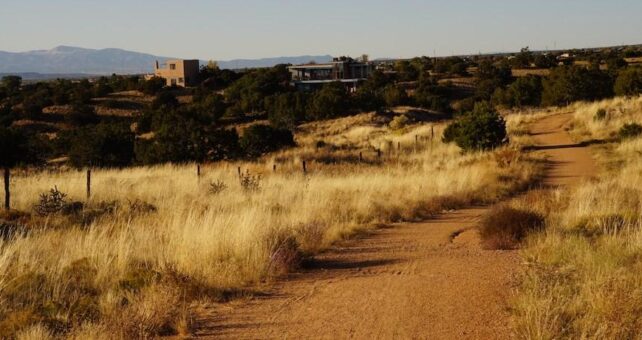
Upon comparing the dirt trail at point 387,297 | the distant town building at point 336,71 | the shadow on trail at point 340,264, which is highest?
the distant town building at point 336,71

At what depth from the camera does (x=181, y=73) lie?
98500 millimetres

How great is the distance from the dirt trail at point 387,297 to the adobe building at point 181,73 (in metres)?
87.3

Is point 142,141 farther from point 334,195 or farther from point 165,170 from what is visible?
point 334,195

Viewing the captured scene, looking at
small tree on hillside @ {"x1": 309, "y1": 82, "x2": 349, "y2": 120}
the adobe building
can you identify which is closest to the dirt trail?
small tree on hillside @ {"x1": 309, "y1": 82, "x2": 349, "y2": 120}

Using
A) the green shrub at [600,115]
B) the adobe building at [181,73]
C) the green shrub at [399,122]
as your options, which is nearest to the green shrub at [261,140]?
the green shrub at [399,122]

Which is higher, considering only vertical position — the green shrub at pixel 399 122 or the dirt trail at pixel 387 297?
the dirt trail at pixel 387 297

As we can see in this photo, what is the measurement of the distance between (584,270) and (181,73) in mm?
95591

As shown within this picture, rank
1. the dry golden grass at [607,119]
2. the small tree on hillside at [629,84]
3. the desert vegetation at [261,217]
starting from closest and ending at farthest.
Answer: the desert vegetation at [261,217], the dry golden grass at [607,119], the small tree on hillside at [629,84]

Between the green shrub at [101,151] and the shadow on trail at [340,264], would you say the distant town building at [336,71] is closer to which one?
the green shrub at [101,151]

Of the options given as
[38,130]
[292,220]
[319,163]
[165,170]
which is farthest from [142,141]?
[38,130]

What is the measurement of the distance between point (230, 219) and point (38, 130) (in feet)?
188

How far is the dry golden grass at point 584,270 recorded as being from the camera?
5.48m

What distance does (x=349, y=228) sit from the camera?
37.9 feet

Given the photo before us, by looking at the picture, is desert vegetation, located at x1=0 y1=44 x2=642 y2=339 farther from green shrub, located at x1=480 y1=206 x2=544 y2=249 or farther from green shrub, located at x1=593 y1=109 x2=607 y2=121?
green shrub, located at x1=593 y1=109 x2=607 y2=121
